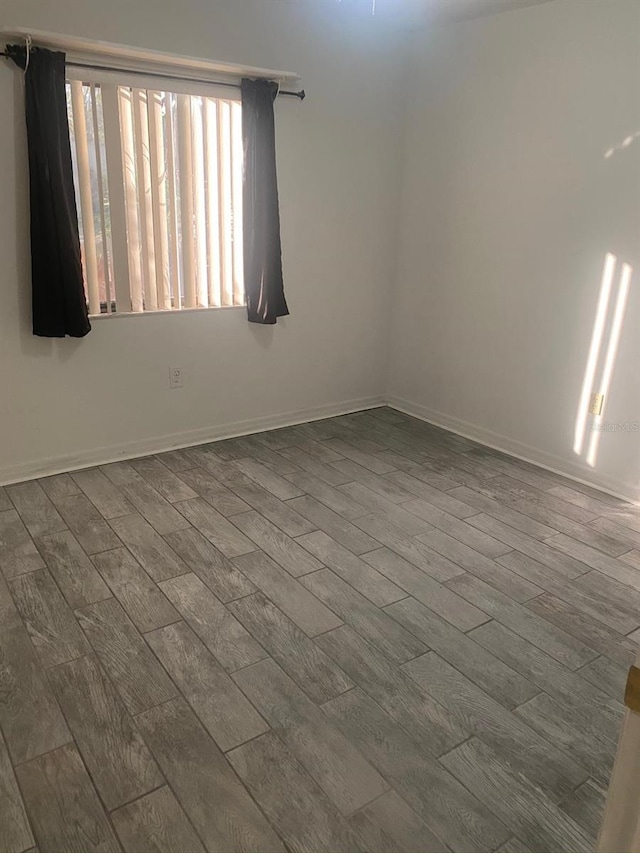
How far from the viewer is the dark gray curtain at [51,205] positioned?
2.74 m

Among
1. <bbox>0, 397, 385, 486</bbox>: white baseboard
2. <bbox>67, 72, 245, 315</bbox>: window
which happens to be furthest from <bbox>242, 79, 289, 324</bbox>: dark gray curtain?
<bbox>0, 397, 385, 486</bbox>: white baseboard

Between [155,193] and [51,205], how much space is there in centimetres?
55

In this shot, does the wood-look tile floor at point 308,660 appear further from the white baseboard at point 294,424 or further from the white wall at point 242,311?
the white wall at point 242,311

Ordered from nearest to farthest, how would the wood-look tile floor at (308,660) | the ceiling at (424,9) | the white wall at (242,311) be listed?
the wood-look tile floor at (308,660) < the white wall at (242,311) < the ceiling at (424,9)

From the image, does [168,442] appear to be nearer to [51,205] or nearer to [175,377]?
[175,377]

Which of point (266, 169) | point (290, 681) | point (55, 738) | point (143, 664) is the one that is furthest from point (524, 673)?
point (266, 169)

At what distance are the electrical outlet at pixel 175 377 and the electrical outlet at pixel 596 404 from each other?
2180mm

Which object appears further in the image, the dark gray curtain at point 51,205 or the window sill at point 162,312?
the window sill at point 162,312

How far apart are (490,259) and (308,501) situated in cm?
176

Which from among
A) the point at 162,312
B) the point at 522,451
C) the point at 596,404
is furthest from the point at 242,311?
the point at 596,404

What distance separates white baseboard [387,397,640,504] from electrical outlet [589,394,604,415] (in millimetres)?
305

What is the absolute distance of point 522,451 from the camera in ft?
12.2

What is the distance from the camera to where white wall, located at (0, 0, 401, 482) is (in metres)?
3.00

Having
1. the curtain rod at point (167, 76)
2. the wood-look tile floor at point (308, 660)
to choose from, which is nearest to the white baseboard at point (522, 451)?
the wood-look tile floor at point (308, 660)
